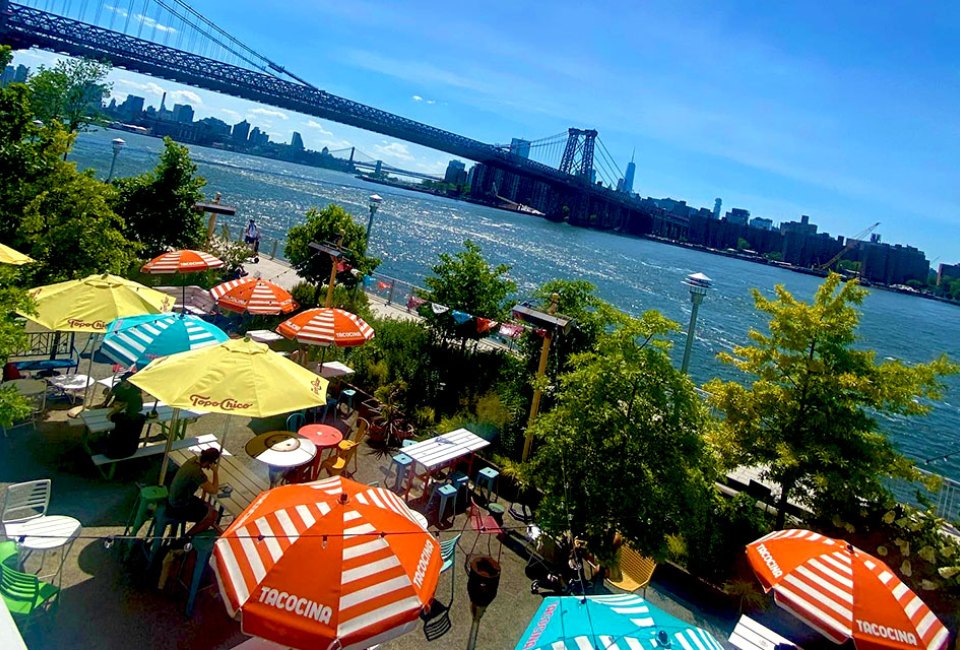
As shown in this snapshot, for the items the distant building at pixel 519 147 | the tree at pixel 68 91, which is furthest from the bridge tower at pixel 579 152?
the tree at pixel 68 91

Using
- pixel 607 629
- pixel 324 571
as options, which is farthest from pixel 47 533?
pixel 607 629

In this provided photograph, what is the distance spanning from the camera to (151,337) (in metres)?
5.91

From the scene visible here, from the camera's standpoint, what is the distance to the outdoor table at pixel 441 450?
6117 mm

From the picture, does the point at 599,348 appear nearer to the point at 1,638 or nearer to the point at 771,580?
the point at 771,580

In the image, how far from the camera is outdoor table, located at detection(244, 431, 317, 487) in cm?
530

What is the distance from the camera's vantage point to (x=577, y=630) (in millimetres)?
3166

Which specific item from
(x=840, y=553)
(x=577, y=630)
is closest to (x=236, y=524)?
(x=577, y=630)

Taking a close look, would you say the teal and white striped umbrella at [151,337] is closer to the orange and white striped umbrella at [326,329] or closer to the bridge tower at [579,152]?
the orange and white striped umbrella at [326,329]

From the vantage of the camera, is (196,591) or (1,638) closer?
(1,638)

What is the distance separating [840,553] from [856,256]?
497ft

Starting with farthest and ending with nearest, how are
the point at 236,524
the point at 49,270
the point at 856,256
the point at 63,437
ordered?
1. the point at 856,256
2. the point at 49,270
3. the point at 63,437
4. the point at 236,524

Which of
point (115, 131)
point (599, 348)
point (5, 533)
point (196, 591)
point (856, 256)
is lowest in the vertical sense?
point (196, 591)

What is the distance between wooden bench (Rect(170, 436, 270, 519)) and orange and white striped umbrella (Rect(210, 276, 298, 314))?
12.2 feet

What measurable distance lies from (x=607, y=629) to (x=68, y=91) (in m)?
29.3
